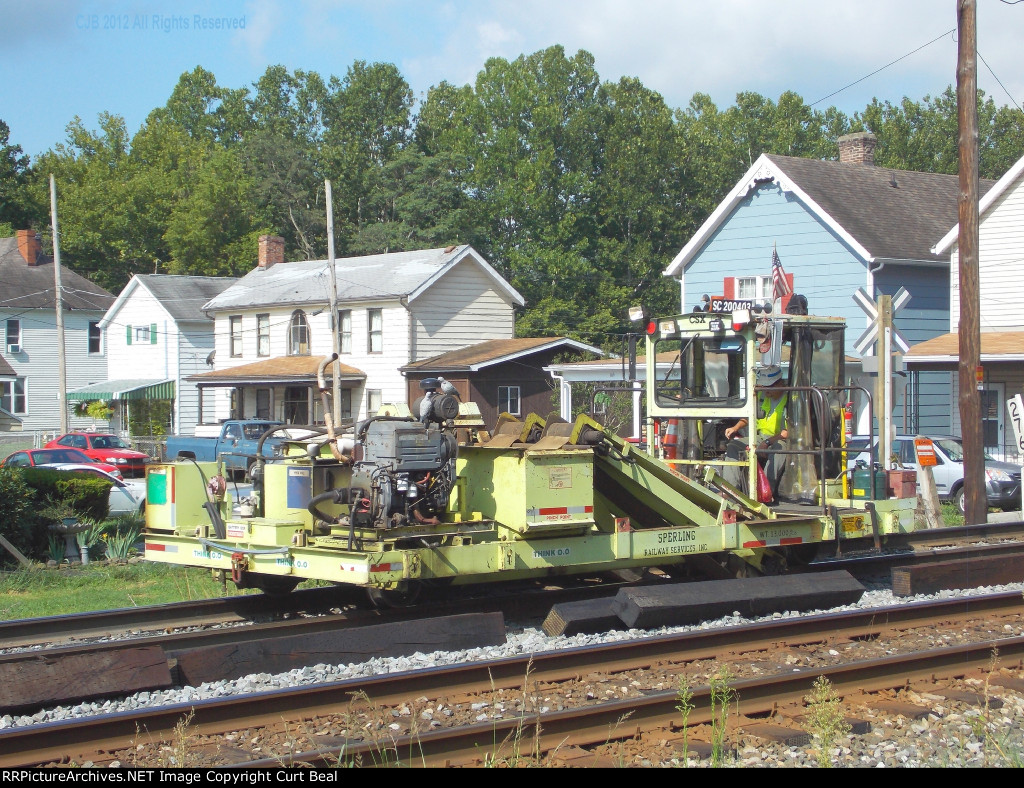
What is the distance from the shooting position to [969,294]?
16609mm

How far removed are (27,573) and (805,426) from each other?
8912 millimetres

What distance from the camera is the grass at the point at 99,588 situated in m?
11.2

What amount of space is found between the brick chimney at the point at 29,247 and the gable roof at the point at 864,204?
34.2 meters

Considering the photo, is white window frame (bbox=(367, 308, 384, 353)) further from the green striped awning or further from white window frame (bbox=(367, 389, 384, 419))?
the green striped awning

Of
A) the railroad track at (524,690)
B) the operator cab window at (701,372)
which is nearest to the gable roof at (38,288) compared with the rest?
the operator cab window at (701,372)

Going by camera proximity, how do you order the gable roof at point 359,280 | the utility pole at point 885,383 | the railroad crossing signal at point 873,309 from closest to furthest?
the utility pole at point 885,383, the railroad crossing signal at point 873,309, the gable roof at point 359,280

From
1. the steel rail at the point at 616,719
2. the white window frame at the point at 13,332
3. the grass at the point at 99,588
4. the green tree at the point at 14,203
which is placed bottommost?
the grass at the point at 99,588

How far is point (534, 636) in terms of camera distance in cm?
893

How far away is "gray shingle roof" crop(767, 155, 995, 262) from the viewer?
89.1 feet

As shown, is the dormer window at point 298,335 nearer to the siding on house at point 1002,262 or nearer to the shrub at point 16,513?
the siding on house at point 1002,262

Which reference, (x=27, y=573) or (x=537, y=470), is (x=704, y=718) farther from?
(x=27, y=573)

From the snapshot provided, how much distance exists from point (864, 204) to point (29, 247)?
40047mm

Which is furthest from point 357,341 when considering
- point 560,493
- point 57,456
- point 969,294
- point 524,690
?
point 524,690

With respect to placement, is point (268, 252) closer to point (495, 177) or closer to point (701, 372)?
point (495, 177)
